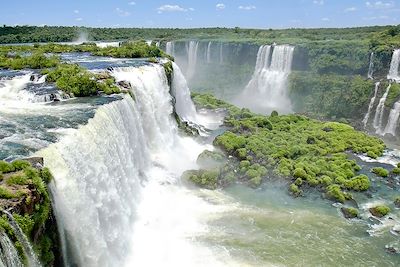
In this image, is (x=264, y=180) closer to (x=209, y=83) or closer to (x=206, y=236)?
(x=206, y=236)

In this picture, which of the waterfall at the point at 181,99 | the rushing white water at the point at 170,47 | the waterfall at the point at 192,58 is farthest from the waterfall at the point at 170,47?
the waterfall at the point at 181,99

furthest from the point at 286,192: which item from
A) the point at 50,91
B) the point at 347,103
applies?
the point at 347,103

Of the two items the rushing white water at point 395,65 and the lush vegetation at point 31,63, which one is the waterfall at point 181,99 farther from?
the rushing white water at point 395,65

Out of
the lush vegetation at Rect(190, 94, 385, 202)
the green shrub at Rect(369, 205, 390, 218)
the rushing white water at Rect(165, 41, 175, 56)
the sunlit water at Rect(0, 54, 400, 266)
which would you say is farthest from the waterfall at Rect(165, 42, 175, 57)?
the green shrub at Rect(369, 205, 390, 218)

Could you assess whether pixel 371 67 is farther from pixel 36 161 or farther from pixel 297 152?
pixel 36 161

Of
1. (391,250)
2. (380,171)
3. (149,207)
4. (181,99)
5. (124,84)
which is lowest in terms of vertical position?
(391,250)

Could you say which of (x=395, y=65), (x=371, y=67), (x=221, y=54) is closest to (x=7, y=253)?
(x=395, y=65)
